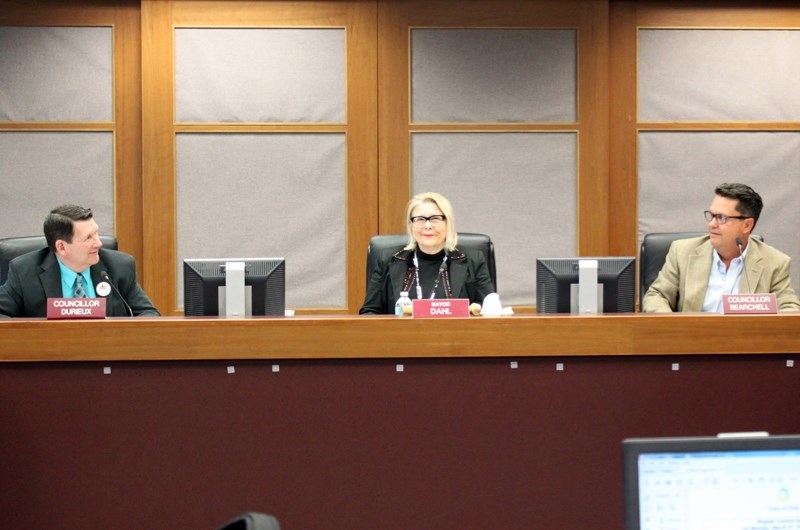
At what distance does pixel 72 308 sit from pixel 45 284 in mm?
928

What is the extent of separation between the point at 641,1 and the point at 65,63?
318 centimetres

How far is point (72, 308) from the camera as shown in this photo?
259 centimetres

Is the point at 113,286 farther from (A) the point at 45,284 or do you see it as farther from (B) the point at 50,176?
(B) the point at 50,176

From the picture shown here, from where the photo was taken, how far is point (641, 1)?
16.9ft

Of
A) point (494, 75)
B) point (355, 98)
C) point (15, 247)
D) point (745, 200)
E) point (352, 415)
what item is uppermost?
point (494, 75)

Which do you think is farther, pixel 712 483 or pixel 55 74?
pixel 55 74

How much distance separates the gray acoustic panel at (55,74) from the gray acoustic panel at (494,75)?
5.58ft

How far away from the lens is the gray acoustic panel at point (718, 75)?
16.9 feet

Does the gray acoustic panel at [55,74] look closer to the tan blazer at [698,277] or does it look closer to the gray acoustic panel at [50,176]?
the gray acoustic panel at [50,176]

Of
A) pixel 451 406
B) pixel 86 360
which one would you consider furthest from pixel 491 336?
pixel 86 360

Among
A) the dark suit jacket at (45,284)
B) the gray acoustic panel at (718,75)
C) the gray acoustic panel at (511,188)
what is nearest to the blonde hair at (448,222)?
the dark suit jacket at (45,284)

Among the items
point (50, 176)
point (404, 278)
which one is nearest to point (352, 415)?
point (404, 278)

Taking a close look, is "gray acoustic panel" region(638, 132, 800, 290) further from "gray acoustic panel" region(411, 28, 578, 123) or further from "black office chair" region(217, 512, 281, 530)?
"black office chair" region(217, 512, 281, 530)

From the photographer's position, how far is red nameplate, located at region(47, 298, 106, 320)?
8.48 feet
